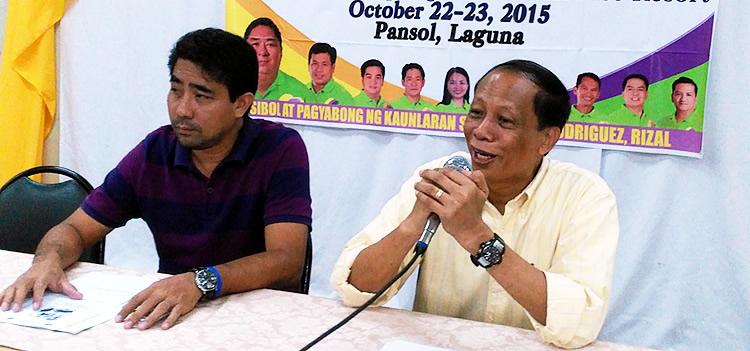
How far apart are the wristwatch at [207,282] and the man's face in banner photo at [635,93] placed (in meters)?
1.98

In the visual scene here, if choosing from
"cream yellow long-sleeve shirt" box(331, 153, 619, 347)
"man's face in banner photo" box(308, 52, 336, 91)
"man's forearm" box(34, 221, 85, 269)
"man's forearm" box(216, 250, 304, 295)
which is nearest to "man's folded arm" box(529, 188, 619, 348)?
"cream yellow long-sleeve shirt" box(331, 153, 619, 347)

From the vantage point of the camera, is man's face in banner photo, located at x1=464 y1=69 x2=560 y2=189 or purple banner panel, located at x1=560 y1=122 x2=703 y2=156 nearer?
man's face in banner photo, located at x1=464 y1=69 x2=560 y2=189

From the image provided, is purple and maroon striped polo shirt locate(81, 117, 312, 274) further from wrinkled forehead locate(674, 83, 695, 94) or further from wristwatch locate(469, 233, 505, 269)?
wrinkled forehead locate(674, 83, 695, 94)

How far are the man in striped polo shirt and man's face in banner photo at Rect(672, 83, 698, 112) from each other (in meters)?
1.60

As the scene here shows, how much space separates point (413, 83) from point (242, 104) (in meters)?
1.24

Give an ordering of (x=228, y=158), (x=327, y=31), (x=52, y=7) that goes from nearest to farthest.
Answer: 1. (x=228, y=158)
2. (x=327, y=31)
3. (x=52, y=7)

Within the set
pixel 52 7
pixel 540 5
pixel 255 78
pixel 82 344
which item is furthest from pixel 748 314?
pixel 52 7

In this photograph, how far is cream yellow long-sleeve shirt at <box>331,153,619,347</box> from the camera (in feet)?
5.42

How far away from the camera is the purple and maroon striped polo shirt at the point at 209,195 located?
2164 millimetres

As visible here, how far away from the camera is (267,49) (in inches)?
140

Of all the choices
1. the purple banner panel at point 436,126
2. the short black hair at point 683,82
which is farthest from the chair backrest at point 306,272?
the short black hair at point 683,82

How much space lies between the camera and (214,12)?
3648mm

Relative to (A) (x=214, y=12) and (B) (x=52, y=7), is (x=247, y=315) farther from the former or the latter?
(B) (x=52, y=7)

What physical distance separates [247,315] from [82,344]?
35 cm
